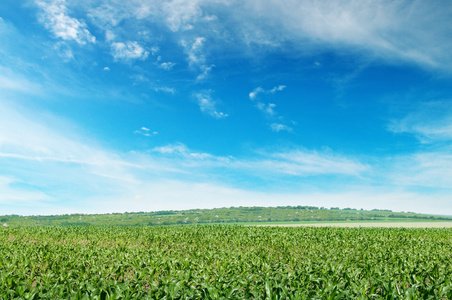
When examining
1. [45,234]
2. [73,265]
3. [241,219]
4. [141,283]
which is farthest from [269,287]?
[241,219]

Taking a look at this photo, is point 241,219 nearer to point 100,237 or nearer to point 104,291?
point 100,237

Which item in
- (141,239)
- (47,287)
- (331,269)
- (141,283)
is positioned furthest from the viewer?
(141,239)

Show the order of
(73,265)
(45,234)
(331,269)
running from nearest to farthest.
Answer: (331,269) < (73,265) < (45,234)

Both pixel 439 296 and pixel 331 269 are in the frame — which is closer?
pixel 439 296

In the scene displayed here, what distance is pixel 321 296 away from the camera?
6.34 metres

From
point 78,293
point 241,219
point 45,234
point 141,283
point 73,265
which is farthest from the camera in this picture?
point 241,219

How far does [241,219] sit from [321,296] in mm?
163575

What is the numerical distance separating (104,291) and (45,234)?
94.7 feet

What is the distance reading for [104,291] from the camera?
6.25 m

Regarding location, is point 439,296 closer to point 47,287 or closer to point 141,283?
point 141,283

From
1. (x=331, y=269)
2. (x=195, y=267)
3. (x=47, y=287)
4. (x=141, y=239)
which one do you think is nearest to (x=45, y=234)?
(x=141, y=239)

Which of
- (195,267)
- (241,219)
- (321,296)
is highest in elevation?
(321,296)

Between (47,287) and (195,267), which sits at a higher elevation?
(47,287)

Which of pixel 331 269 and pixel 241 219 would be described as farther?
pixel 241 219
